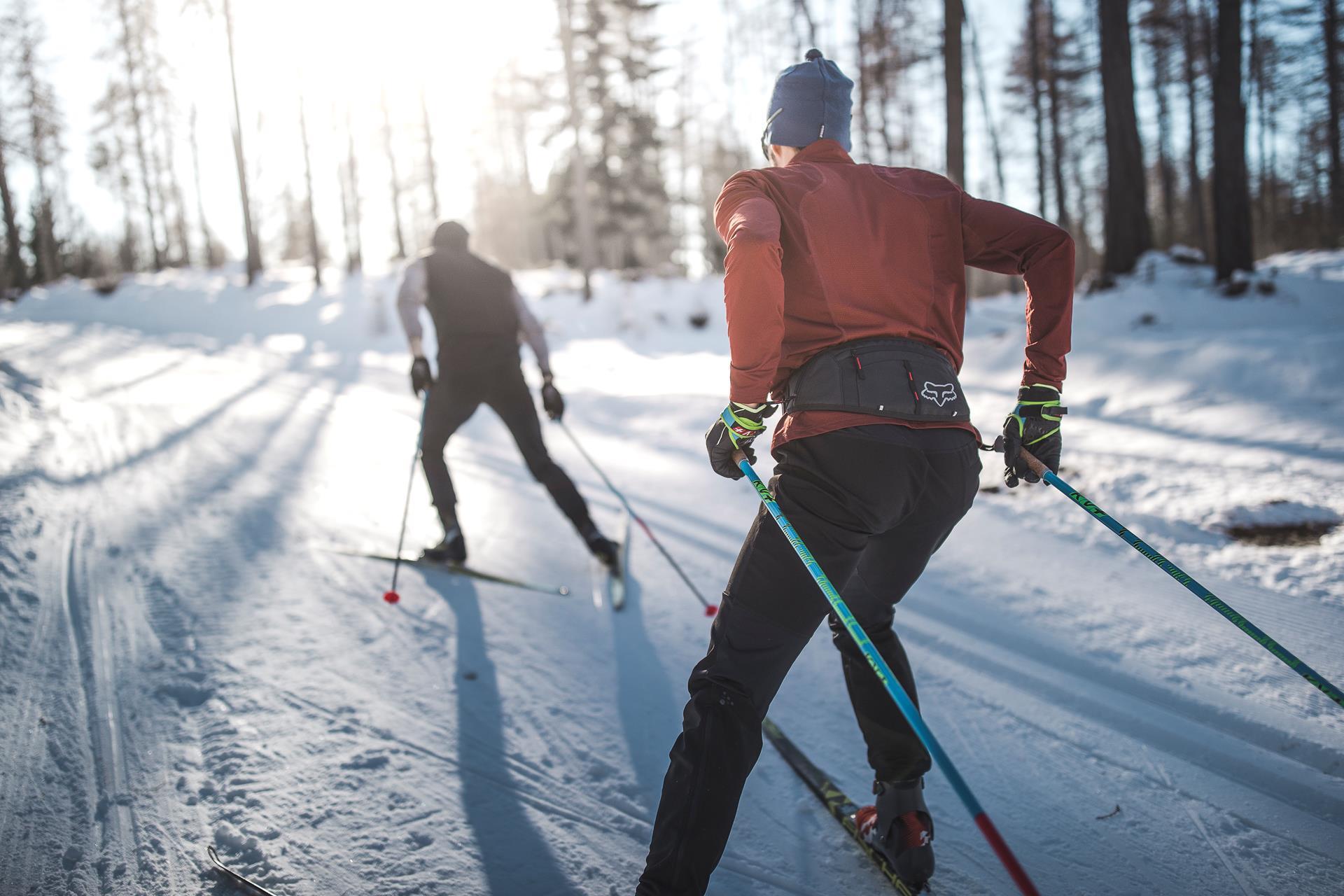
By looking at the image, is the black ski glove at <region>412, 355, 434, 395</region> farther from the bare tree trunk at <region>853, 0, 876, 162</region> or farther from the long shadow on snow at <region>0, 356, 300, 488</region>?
the bare tree trunk at <region>853, 0, 876, 162</region>

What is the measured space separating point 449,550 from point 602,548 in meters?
0.92

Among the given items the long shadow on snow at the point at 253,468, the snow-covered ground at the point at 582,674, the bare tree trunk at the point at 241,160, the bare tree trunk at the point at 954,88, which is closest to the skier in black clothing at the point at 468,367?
the snow-covered ground at the point at 582,674

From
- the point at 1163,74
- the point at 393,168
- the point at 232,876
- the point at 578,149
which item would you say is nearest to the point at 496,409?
the point at 232,876

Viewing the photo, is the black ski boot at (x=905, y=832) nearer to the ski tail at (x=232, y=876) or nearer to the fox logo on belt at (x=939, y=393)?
the fox logo on belt at (x=939, y=393)

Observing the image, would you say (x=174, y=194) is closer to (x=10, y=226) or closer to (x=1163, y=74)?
(x=10, y=226)

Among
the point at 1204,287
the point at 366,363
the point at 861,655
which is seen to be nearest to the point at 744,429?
the point at 861,655

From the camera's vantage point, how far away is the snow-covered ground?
87.3 inches

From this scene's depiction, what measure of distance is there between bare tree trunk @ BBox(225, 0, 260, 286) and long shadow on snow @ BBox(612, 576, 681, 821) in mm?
21824

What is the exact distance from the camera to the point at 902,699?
1503 millimetres

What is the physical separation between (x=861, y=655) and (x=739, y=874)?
0.73m

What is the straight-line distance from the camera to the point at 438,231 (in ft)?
14.6

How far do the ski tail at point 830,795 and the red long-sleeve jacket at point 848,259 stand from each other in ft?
3.66

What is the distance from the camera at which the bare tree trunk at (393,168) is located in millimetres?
23844

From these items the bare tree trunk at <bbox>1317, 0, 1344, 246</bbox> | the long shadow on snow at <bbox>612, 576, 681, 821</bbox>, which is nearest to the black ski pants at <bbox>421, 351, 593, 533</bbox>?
the long shadow on snow at <bbox>612, 576, 681, 821</bbox>
